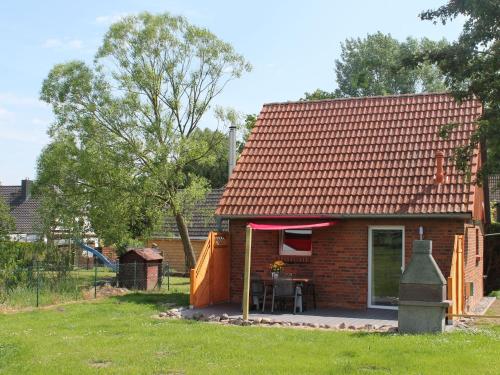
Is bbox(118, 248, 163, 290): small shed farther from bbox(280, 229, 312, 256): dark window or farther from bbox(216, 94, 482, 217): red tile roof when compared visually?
bbox(280, 229, 312, 256): dark window

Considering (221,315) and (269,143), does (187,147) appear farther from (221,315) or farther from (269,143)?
(221,315)

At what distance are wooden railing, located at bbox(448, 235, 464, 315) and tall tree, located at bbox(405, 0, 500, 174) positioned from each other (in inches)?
100

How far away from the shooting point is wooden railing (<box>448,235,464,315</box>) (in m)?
14.9

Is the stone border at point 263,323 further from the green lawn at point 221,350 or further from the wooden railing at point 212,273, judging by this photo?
the wooden railing at point 212,273

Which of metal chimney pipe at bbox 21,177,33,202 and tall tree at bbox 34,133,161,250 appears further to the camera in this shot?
metal chimney pipe at bbox 21,177,33,202

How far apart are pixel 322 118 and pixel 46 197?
1132cm

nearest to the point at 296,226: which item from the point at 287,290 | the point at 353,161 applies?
the point at 287,290

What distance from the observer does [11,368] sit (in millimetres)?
10211

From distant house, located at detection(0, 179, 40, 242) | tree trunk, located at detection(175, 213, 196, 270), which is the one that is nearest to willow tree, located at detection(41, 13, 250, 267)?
tree trunk, located at detection(175, 213, 196, 270)

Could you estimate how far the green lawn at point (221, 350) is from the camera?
9.95 m

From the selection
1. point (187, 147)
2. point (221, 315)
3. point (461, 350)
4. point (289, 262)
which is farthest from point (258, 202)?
point (461, 350)

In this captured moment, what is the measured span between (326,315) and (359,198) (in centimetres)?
330

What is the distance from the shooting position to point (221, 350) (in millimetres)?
11414

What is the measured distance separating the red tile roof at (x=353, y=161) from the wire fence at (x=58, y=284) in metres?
5.24
